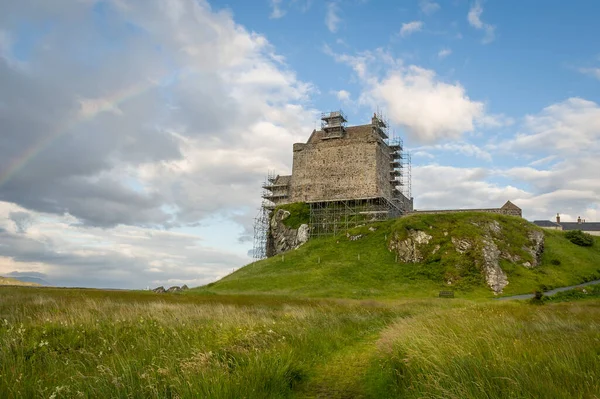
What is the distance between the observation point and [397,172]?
93.2 metres

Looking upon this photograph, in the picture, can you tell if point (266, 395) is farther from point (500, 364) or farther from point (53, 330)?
point (53, 330)

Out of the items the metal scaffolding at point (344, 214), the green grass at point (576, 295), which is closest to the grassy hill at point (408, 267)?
the metal scaffolding at point (344, 214)

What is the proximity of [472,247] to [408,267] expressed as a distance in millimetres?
9528

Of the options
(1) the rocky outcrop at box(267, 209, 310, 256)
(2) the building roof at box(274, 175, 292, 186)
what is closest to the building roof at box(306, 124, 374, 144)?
(2) the building roof at box(274, 175, 292, 186)

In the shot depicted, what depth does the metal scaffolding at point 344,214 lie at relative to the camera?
264ft

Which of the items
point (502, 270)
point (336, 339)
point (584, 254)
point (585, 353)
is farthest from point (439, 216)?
point (585, 353)

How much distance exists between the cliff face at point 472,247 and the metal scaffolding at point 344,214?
15.1 m

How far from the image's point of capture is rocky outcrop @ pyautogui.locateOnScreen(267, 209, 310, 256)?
82.6 m

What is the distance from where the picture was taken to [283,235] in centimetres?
8575

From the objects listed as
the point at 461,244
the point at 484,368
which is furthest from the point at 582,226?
the point at 484,368

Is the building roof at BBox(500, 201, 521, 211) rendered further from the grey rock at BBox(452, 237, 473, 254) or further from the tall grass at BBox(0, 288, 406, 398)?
the tall grass at BBox(0, 288, 406, 398)

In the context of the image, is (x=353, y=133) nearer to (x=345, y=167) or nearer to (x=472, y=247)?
(x=345, y=167)

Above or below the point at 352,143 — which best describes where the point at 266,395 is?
below

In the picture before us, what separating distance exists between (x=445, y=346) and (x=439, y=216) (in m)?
60.7
